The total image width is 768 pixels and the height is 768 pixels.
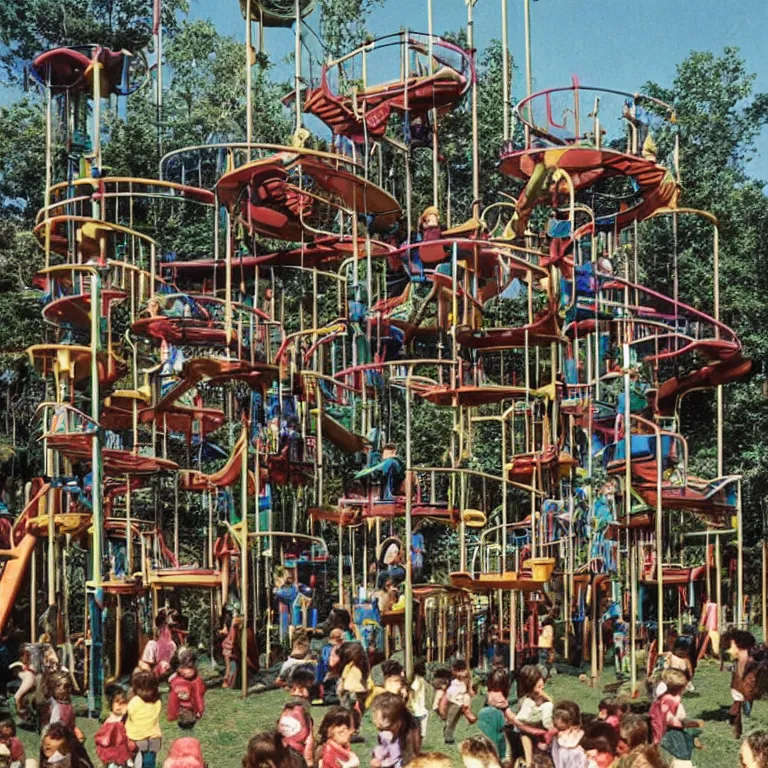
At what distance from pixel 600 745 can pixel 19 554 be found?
12449 millimetres

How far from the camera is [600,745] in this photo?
9773 millimetres

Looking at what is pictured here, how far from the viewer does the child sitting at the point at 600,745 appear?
31.9 ft

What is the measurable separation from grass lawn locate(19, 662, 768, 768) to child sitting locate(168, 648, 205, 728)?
133mm

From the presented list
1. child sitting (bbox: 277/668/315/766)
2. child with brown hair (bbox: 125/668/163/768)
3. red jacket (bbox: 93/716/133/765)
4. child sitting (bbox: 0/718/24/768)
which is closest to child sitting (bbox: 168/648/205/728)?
child with brown hair (bbox: 125/668/163/768)

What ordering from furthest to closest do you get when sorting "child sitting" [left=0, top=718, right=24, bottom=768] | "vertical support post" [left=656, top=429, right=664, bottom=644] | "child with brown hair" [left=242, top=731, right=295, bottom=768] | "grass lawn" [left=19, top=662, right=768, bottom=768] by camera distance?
"vertical support post" [left=656, top=429, right=664, bottom=644], "grass lawn" [left=19, top=662, right=768, bottom=768], "child sitting" [left=0, top=718, right=24, bottom=768], "child with brown hair" [left=242, top=731, right=295, bottom=768]

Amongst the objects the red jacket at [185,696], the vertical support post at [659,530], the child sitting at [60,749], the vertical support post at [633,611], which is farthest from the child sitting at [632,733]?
the vertical support post at [659,530]

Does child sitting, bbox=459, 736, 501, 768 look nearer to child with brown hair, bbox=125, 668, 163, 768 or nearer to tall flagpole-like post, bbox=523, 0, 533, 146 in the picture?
child with brown hair, bbox=125, 668, 163, 768

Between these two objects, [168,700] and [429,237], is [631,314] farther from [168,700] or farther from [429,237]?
[168,700]

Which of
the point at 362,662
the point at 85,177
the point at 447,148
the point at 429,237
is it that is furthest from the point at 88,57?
the point at 447,148

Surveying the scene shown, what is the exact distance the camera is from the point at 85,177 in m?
24.2

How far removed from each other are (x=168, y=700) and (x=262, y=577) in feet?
19.3

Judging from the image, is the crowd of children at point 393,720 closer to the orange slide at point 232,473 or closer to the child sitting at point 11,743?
the child sitting at point 11,743

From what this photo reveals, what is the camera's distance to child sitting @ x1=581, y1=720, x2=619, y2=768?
973 centimetres

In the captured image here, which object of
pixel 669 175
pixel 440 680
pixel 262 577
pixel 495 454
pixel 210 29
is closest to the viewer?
pixel 440 680
